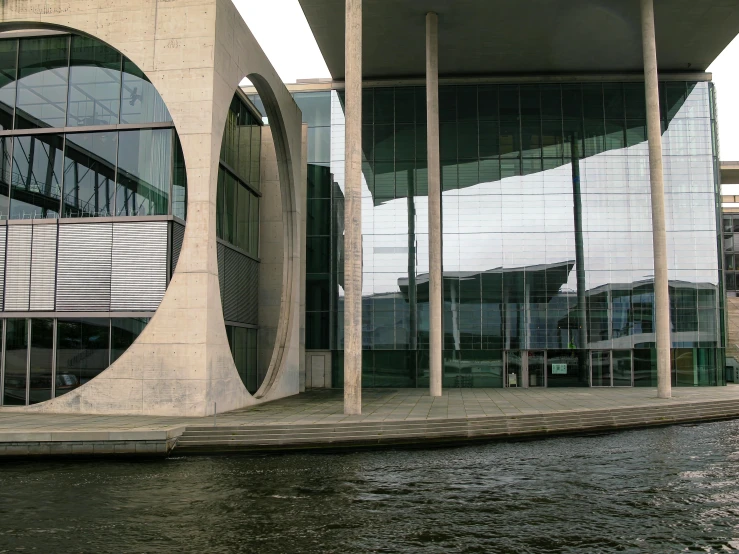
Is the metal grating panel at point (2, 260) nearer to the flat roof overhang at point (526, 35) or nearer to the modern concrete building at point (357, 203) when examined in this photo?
the modern concrete building at point (357, 203)

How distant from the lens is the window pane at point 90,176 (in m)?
20.8

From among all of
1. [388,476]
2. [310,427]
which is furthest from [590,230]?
[388,476]

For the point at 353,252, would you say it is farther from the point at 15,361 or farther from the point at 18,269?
the point at 15,361

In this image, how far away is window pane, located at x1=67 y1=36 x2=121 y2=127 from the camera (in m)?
21.3

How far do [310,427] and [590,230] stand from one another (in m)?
19.6

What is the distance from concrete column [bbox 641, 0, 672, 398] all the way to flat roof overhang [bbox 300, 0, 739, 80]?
1.70 metres

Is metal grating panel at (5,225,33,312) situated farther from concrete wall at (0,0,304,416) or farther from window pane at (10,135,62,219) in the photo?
concrete wall at (0,0,304,416)

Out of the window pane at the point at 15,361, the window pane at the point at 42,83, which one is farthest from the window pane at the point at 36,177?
the window pane at the point at 15,361

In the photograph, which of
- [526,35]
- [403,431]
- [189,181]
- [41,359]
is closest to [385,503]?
[403,431]

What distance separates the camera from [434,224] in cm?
2692

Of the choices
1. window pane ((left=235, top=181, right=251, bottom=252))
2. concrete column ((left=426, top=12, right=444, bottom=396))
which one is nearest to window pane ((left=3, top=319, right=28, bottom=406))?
window pane ((left=235, top=181, right=251, bottom=252))

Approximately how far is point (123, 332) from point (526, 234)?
1896 cm

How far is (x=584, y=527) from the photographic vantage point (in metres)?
10.2

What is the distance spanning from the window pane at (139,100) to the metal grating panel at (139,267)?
3.07m
